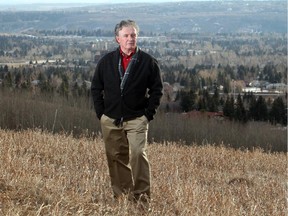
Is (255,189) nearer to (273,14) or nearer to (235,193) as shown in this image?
(235,193)

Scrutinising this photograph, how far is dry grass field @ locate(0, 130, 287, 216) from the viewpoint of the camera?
4.19 metres

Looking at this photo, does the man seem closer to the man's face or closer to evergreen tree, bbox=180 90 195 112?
the man's face

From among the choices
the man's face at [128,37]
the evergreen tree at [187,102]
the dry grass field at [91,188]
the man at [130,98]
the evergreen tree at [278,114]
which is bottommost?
the evergreen tree at [278,114]

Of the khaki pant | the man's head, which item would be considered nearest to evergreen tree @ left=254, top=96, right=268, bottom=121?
the khaki pant

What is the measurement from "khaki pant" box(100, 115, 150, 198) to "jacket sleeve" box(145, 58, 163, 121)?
77 mm

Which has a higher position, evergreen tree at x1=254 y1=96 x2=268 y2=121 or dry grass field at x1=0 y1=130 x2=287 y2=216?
dry grass field at x1=0 y1=130 x2=287 y2=216

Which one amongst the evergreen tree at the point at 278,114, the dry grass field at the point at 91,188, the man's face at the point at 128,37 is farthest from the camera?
the evergreen tree at the point at 278,114

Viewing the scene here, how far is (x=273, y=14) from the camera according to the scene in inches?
7820

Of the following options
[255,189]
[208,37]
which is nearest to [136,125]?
[255,189]

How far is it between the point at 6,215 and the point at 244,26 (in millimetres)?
202435

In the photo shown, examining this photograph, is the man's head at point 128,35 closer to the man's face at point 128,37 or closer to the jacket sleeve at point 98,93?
the man's face at point 128,37

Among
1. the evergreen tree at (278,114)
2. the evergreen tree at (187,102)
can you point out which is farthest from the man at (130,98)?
the evergreen tree at (187,102)

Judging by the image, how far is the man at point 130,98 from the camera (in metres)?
4.61

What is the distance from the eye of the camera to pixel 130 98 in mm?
4641
